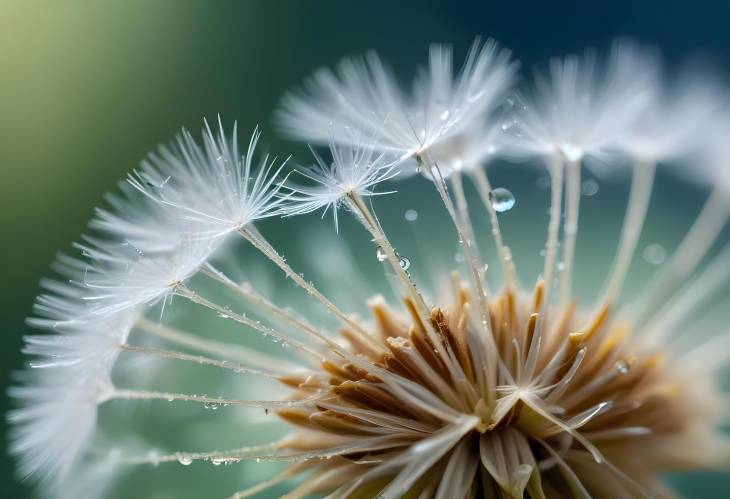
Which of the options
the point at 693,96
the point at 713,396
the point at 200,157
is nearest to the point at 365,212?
the point at 200,157

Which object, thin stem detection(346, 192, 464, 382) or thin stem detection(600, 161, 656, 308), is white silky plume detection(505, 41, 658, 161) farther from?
thin stem detection(346, 192, 464, 382)

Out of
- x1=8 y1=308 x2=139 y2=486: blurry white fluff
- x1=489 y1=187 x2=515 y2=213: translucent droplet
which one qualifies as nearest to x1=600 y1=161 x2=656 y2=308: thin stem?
x1=489 y1=187 x2=515 y2=213: translucent droplet

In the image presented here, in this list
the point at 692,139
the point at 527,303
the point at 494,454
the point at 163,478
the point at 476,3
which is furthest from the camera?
the point at 476,3

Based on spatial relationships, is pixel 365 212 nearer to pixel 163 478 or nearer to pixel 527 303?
pixel 527 303

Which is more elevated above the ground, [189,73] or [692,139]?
[189,73]

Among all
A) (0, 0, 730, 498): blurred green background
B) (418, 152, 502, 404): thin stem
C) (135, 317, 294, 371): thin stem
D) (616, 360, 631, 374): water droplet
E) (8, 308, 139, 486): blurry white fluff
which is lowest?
(616, 360, 631, 374): water droplet

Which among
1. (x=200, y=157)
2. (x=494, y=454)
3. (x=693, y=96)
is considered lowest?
(x=494, y=454)

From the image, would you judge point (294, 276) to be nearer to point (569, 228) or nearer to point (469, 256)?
point (469, 256)
